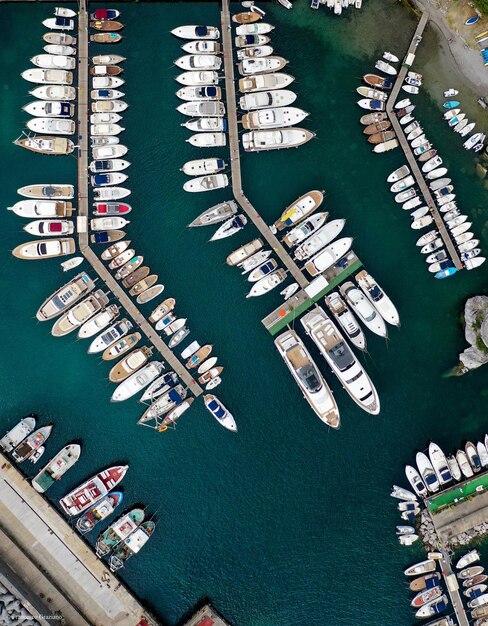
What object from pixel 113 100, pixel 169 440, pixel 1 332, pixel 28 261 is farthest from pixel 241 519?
pixel 113 100

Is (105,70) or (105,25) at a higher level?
(105,25)

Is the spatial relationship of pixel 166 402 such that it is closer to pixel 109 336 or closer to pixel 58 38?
pixel 109 336

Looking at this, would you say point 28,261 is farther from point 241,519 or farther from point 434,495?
point 434,495

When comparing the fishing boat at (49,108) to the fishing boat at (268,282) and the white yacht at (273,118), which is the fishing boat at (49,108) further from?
the fishing boat at (268,282)

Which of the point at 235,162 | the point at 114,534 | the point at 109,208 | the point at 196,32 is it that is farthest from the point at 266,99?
the point at 114,534

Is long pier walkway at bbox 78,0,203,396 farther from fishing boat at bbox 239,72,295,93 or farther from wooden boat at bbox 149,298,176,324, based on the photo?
fishing boat at bbox 239,72,295,93

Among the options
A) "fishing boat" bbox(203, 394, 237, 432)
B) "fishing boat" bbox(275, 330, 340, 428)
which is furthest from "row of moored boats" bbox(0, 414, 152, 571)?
"fishing boat" bbox(275, 330, 340, 428)
